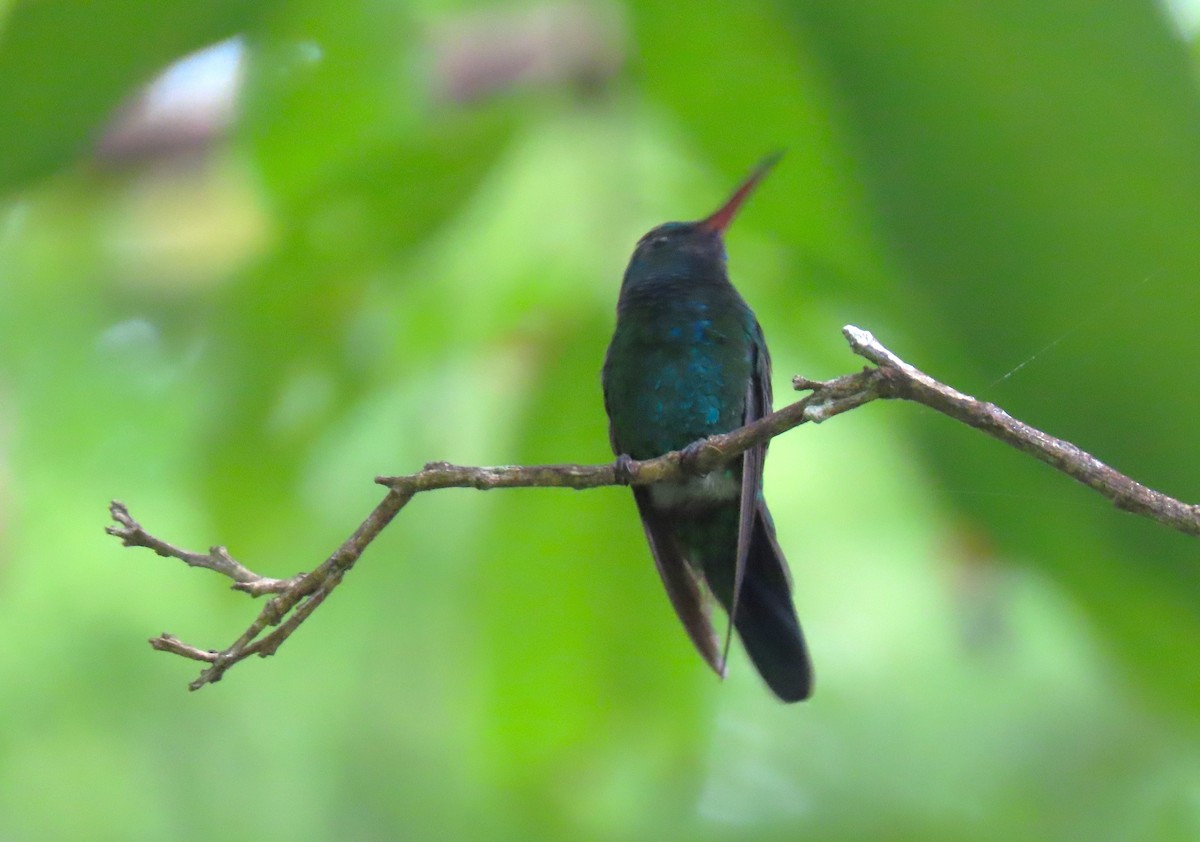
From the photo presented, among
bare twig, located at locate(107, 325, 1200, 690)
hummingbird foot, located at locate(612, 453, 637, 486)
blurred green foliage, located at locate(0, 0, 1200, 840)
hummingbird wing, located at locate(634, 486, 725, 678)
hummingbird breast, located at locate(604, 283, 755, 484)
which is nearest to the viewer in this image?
bare twig, located at locate(107, 325, 1200, 690)

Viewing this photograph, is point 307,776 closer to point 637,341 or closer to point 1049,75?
point 637,341

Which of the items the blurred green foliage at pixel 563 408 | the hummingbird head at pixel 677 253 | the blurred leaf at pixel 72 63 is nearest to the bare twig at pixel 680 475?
the blurred green foliage at pixel 563 408

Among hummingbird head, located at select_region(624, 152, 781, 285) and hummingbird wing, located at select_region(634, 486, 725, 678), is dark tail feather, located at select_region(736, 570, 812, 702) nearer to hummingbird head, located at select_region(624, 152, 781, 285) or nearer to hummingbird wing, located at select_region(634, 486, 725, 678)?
hummingbird wing, located at select_region(634, 486, 725, 678)

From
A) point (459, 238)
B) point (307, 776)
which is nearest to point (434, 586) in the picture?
point (459, 238)

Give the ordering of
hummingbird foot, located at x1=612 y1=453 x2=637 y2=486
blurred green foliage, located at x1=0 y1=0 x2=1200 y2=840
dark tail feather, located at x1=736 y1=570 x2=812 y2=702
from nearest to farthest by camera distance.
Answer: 1. blurred green foliage, located at x1=0 y1=0 x2=1200 y2=840
2. hummingbird foot, located at x1=612 y1=453 x2=637 y2=486
3. dark tail feather, located at x1=736 y1=570 x2=812 y2=702

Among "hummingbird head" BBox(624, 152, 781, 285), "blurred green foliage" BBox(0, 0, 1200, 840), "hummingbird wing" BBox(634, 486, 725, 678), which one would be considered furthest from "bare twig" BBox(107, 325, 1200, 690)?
"hummingbird head" BBox(624, 152, 781, 285)
